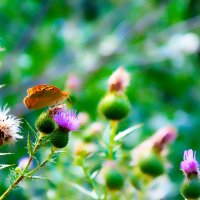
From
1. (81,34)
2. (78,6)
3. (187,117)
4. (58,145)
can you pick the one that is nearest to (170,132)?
(58,145)

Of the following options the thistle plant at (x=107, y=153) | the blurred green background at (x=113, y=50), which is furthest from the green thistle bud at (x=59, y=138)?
the blurred green background at (x=113, y=50)

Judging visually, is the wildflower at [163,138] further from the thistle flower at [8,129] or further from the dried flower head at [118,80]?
the thistle flower at [8,129]

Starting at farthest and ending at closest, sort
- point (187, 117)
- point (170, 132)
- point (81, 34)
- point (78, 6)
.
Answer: point (81, 34), point (78, 6), point (187, 117), point (170, 132)

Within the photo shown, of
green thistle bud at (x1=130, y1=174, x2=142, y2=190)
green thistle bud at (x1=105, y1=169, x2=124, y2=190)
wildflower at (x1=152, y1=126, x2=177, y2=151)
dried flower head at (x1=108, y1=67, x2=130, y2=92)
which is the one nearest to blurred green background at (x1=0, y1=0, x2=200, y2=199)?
dried flower head at (x1=108, y1=67, x2=130, y2=92)

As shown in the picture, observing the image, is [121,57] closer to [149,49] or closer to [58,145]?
[149,49]

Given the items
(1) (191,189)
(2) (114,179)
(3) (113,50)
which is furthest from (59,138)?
(3) (113,50)

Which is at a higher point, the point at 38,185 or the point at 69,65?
the point at 38,185

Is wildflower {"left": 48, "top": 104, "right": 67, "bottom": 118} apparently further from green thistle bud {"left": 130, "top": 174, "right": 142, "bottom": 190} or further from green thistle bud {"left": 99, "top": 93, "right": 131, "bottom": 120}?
green thistle bud {"left": 99, "top": 93, "right": 131, "bottom": 120}
